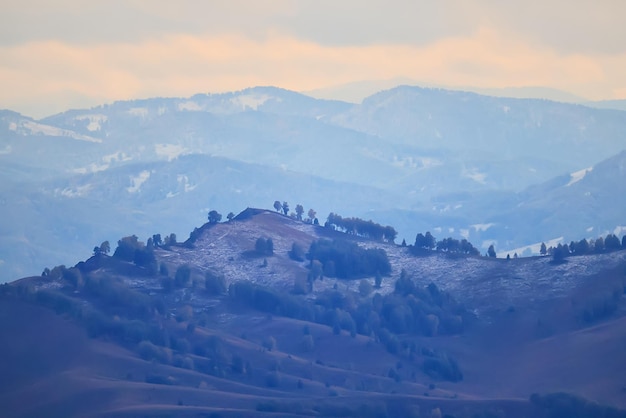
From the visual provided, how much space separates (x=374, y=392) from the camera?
199 meters

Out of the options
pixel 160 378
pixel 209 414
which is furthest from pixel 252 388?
pixel 209 414

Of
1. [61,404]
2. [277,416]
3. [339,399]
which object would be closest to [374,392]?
[339,399]

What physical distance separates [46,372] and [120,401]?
59.6 ft

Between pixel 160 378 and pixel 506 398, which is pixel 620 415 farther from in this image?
pixel 160 378

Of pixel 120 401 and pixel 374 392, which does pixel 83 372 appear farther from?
pixel 374 392

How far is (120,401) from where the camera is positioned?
183m

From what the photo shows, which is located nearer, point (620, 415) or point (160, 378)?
point (620, 415)

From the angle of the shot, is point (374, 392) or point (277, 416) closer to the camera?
point (277, 416)

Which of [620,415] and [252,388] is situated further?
[252,388]

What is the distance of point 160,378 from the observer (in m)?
198

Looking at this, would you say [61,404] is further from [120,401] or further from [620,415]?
[620,415]

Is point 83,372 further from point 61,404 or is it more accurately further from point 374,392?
point 374,392

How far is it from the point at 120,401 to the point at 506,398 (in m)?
44.5

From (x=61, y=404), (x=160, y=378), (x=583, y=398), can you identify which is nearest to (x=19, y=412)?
(x=61, y=404)
